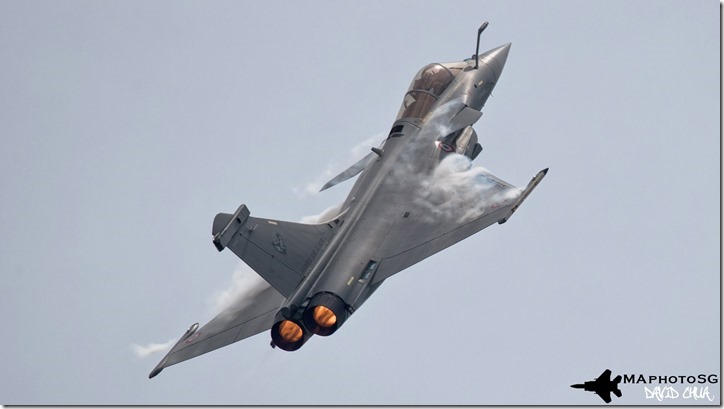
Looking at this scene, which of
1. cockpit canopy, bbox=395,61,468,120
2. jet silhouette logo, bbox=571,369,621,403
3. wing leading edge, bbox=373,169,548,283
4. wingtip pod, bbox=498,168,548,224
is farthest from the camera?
cockpit canopy, bbox=395,61,468,120

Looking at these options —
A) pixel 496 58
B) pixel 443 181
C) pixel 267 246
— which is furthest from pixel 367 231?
pixel 496 58

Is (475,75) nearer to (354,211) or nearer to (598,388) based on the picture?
(354,211)

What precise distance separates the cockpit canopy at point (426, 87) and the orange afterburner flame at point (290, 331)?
9160 millimetres

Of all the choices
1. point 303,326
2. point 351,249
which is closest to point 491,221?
point 351,249

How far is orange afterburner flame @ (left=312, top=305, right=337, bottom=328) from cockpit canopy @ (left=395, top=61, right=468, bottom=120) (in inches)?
348

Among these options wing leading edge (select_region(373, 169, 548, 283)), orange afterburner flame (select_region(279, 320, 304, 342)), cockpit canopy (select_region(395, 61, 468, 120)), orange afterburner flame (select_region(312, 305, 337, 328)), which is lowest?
orange afterburner flame (select_region(279, 320, 304, 342))

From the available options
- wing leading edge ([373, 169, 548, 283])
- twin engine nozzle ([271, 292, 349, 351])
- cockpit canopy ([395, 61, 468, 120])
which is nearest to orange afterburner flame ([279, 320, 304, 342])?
twin engine nozzle ([271, 292, 349, 351])

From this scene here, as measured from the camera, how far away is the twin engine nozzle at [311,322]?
31.6m

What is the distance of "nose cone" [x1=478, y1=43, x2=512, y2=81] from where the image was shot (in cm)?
4088

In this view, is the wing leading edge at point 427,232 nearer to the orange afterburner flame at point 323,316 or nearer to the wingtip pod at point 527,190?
the wingtip pod at point 527,190

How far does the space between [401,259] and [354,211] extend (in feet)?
7.50

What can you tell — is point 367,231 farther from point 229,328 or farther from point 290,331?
point 229,328

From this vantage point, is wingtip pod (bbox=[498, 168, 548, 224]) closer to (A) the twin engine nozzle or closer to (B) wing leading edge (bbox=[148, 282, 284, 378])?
(A) the twin engine nozzle

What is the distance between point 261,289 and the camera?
34656 mm
